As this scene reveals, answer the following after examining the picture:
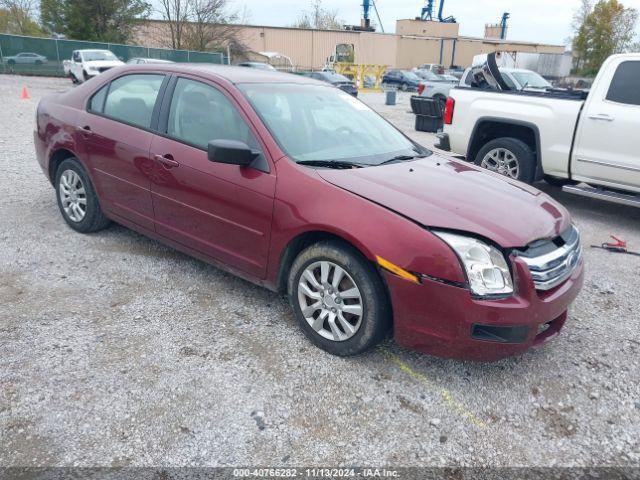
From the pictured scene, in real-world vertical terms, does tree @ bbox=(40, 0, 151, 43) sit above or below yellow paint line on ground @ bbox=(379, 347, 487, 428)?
above

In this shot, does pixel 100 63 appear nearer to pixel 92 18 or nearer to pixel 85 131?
pixel 92 18

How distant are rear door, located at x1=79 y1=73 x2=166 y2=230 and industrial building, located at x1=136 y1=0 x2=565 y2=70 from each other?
40.9m

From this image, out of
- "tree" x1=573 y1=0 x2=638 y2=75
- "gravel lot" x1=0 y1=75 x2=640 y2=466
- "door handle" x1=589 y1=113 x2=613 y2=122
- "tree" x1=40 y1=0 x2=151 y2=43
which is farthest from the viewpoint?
"tree" x1=573 y1=0 x2=638 y2=75

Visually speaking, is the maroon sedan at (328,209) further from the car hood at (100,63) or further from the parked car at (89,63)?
the car hood at (100,63)

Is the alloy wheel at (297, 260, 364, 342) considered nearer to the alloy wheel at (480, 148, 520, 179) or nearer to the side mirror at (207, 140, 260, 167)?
the side mirror at (207, 140, 260, 167)

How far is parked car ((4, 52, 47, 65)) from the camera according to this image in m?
28.2

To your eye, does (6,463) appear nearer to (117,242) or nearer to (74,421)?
(74,421)

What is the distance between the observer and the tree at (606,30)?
153 feet

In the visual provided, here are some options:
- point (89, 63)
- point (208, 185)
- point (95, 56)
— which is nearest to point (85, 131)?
point (208, 185)

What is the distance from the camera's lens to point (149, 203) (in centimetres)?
401

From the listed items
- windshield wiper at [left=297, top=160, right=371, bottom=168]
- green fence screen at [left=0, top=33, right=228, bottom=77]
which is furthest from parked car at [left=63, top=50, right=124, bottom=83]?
windshield wiper at [left=297, top=160, right=371, bottom=168]

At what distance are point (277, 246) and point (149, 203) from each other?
1348 millimetres

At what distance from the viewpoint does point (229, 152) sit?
3.18 m

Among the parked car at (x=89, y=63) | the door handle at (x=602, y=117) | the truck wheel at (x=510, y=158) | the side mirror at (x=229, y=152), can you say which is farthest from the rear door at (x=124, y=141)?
the parked car at (x=89, y=63)
